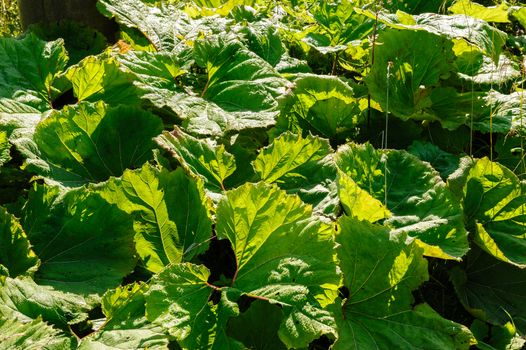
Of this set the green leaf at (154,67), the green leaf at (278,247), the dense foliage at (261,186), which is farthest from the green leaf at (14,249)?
the green leaf at (154,67)

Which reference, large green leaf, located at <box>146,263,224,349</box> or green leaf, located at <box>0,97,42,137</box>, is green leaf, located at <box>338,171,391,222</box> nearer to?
large green leaf, located at <box>146,263,224,349</box>

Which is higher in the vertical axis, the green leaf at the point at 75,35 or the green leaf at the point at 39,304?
the green leaf at the point at 75,35

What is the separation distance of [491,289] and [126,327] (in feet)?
4.33

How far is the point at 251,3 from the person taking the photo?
3.64m

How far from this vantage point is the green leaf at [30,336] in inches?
62.6

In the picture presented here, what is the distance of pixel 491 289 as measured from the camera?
2.31 metres

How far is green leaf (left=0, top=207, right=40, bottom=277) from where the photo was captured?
6.21 feet

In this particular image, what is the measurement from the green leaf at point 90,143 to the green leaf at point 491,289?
1.25 metres

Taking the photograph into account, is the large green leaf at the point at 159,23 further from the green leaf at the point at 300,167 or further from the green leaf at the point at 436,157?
the green leaf at the point at 436,157

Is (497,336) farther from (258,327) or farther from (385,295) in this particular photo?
(258,327)

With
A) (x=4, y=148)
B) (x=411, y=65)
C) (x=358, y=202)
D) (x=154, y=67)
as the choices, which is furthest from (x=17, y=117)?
(x=411, y=65)

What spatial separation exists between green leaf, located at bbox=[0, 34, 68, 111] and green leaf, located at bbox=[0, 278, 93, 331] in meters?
1.03

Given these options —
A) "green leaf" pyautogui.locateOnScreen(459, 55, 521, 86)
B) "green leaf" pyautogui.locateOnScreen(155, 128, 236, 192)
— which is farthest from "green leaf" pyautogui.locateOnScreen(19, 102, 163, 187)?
"green leaf" pyautogui.locateOnScreen(459, 55, 521, 86)

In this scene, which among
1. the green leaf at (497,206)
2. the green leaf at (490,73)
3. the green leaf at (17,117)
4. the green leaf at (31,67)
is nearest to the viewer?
the green leaf at (497,206)
